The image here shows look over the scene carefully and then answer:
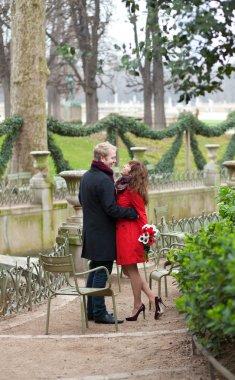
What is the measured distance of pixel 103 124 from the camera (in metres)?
24.3

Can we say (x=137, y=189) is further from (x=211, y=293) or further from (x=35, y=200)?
(x=35, y=200)

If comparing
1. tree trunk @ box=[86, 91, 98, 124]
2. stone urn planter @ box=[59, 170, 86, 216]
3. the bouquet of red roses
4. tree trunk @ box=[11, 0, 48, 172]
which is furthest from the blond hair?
tree trunk @ box=[86, 91, 98, 124]

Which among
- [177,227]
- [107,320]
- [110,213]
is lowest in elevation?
[107,320]

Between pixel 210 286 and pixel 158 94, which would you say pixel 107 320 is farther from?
pixel 158 94

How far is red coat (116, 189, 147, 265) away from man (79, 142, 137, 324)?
0.21ft

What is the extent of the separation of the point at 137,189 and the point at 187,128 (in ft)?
59.6

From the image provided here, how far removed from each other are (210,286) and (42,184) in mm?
14117

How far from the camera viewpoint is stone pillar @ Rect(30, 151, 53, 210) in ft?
63.9

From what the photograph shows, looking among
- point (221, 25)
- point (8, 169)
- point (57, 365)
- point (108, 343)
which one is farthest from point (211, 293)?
point (8, 169)

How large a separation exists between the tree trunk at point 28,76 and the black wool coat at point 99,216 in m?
12.7

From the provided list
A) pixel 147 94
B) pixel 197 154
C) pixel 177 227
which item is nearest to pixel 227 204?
pixel 177 227

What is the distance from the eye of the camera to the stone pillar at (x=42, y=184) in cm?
1947

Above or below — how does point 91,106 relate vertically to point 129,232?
above

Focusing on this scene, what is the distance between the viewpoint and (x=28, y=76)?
2209 centimetres
